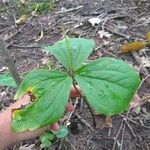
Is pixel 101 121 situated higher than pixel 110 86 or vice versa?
pixel 110 86

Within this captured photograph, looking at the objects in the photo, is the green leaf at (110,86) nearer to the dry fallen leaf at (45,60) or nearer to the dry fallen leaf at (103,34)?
the dry fallen leaf at (45,60)

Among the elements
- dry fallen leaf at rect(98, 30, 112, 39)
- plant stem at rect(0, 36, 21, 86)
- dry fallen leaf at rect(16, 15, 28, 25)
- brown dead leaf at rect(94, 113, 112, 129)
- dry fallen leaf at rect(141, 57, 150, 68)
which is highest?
plant stem at rect(0, 36, 21, 86)

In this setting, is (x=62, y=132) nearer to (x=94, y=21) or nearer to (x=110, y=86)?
(x=110, y=86)

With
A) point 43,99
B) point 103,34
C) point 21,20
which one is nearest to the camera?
point 43,99

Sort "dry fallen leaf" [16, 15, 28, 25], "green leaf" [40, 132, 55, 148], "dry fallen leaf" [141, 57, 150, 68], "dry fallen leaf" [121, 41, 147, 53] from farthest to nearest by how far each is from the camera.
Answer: "dry fallen leaf" [16, 15, 28, 25], "dry fallen leaf" [121, 41, 147, 53], "dry fallen leaf" [141, 57, 150, 68], "green leaf" [40, 132, 55, 148]

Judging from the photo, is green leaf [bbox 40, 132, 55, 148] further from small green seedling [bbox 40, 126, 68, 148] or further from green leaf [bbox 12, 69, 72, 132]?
green leaf [bbox 12, 69, 72, 132]

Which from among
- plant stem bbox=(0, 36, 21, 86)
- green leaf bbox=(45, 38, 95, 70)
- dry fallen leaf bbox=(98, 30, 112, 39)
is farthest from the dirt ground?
plant stem bbox=(0, 36, 21, 86)

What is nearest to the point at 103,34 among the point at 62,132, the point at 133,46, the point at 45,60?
the point at 133,46

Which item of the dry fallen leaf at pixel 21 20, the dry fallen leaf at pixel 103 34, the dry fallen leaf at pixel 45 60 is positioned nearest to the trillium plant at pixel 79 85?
the dry fallen leaf at pixel 45 60
